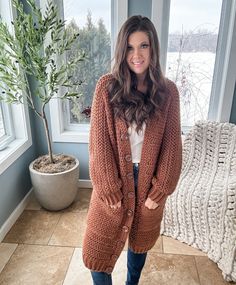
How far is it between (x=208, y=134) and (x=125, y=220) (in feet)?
3.45

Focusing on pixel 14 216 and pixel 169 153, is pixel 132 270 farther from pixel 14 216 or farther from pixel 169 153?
pixel 14 216

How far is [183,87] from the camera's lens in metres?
2.19

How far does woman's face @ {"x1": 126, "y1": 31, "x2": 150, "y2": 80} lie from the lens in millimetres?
1013

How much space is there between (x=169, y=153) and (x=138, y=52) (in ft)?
1.43

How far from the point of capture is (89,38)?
2.11 meters

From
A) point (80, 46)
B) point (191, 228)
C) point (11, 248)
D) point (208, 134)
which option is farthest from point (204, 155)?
point (11, 248)

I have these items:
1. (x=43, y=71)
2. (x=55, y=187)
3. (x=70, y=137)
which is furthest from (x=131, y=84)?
(x=70, y=137)

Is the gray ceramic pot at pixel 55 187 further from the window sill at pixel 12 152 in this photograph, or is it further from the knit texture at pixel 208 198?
the knit texture at pixel 208 198

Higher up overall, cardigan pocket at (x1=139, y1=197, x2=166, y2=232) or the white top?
the white top

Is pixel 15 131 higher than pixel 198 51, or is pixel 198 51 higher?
pixel 198 51

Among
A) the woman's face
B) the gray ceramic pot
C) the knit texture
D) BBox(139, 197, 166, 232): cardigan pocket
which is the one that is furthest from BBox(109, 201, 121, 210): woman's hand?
the gray ceramic pot

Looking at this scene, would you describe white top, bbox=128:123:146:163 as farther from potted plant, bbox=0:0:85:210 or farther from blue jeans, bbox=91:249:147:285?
potted plant, bbox=0:0:85:210

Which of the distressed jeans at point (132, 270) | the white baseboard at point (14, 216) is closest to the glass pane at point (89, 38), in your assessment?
the white baseboard at point (14, 216)

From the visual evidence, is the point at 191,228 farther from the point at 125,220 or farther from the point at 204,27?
the point at 204,27
